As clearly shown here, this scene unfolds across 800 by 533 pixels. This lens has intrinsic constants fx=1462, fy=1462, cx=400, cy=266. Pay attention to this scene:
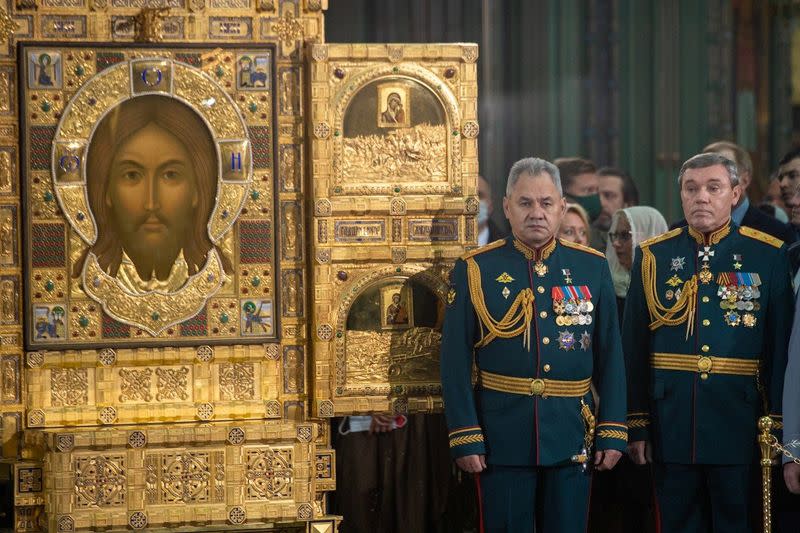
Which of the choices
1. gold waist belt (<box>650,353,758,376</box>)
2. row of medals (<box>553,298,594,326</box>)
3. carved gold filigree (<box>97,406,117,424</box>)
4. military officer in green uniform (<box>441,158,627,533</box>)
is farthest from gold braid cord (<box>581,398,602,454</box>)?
carved gold filigree (<box>97,406,117,424</box>)

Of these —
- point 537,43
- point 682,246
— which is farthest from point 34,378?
point 537,43

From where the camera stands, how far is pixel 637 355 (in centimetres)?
612

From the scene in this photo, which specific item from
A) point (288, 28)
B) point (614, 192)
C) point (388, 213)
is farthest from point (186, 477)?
point (614, 192)

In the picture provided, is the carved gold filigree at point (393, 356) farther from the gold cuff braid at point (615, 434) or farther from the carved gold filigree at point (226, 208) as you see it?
the gold cuff braid at point (615, 434)

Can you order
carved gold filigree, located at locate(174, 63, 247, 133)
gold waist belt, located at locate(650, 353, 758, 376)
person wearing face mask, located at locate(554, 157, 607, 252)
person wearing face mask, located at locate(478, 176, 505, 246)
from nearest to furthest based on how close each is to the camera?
gold waist belt, located at locate(650, 353, 758, 376) → carved gold filigree, located at locate(174, 63, 247, 133) → person wearing face mask, located at locate(554, 157, 607, 252) → person wearing face mask, located at locate(478, 176, 505, 246)

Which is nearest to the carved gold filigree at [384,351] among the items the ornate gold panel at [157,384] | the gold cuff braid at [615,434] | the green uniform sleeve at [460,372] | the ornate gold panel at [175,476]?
the ornate gold panel at [157,384]

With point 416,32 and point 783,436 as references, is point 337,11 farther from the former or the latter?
point 783,436

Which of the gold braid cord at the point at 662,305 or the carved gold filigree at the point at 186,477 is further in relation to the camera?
the carved gold filigree at the point at 186,477

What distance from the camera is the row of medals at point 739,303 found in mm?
5949

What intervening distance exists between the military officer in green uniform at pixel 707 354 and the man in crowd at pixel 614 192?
243cm

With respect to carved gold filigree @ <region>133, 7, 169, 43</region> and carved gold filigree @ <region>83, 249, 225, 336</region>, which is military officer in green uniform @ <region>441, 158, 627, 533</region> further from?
carved gold filigree @ <region>133, 7, 169, 43</region>

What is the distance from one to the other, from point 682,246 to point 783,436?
3.07ft

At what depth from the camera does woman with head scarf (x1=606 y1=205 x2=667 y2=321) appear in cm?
716

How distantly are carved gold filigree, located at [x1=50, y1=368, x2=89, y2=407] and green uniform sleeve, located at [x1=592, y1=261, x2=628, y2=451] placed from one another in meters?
2.21
